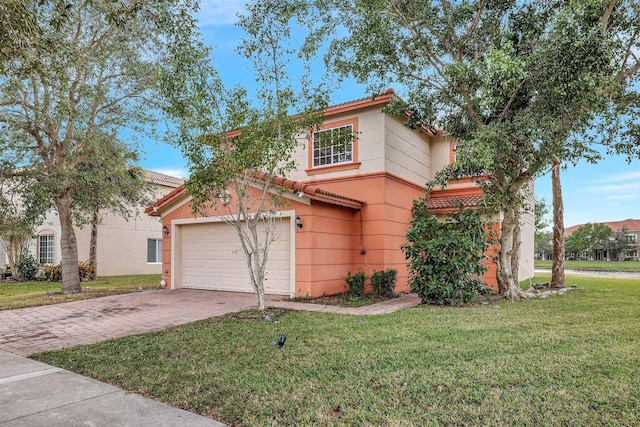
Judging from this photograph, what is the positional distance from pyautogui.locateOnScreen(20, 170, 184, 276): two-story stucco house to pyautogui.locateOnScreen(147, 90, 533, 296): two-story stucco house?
673 cm

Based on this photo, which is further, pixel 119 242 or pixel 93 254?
pixel 119 242

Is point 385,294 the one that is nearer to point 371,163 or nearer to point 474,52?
point 371,163

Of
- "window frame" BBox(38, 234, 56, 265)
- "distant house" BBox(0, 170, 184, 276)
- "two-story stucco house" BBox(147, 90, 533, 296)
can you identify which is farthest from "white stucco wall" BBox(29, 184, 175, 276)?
"two-story stucco house" BBox(147, 90, 533, 296)

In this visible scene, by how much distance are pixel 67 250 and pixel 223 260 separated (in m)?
5.15

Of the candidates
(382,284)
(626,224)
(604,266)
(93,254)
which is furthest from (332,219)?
(626,224)

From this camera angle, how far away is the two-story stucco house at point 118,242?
65.7 ft

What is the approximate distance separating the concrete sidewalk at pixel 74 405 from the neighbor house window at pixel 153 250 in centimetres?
1901

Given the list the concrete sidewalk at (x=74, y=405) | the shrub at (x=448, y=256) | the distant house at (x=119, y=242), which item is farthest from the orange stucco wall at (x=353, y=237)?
the distant house at (x=119, y=242)

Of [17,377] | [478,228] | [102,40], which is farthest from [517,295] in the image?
[102,40]

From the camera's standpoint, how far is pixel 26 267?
18.7 metres

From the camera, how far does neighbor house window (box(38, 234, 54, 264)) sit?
20.1m

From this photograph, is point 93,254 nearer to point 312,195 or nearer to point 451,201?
point 312,195

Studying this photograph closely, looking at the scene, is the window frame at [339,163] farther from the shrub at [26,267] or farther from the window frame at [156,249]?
the shrub at [26,267]

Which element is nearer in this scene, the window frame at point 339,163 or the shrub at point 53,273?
the window frame at point 339,163
